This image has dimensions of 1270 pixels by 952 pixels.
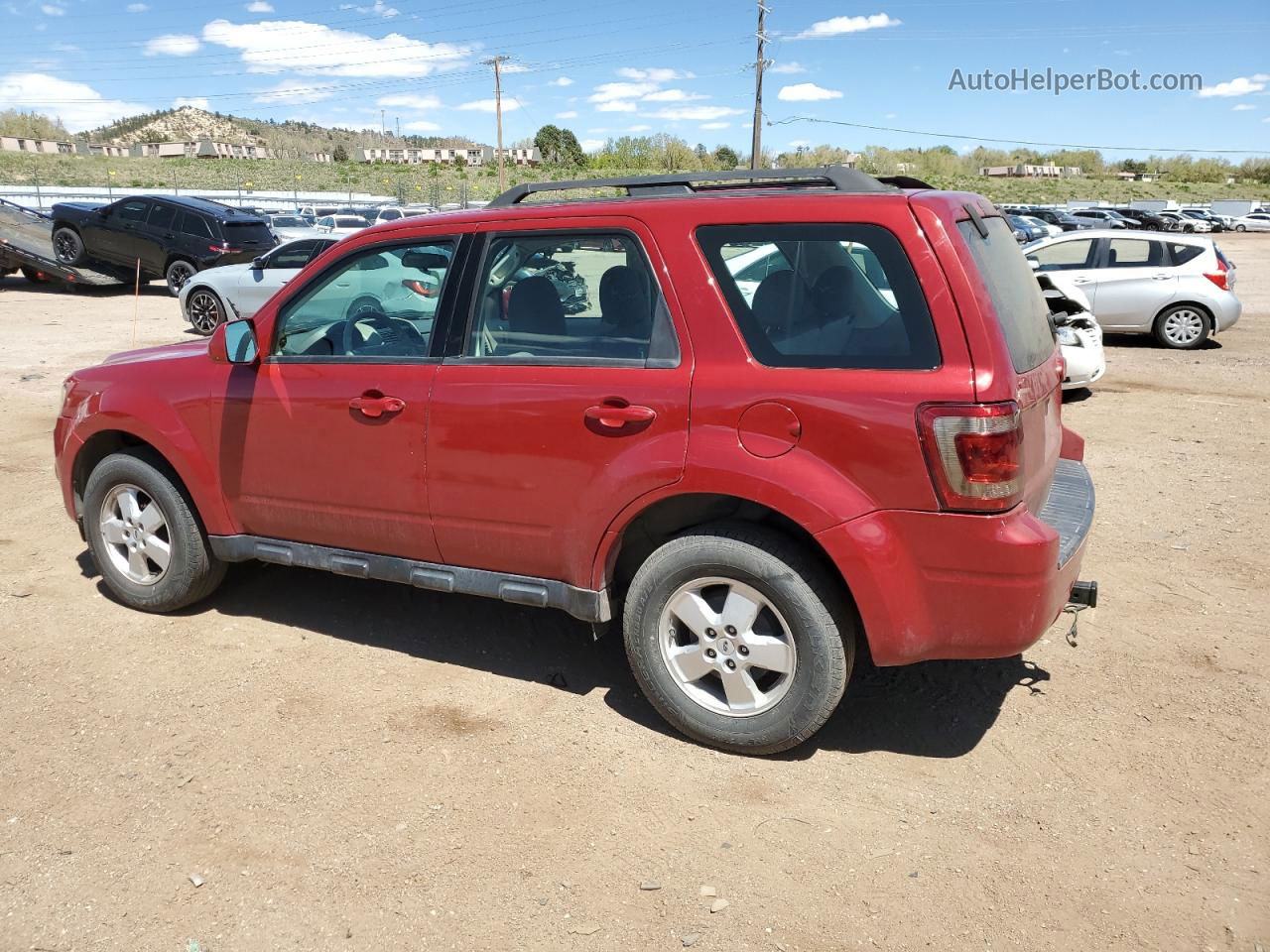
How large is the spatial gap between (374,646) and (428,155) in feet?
448

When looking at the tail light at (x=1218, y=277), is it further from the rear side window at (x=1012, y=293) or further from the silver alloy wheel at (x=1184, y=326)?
the rear side window at (x=1012, y=293)

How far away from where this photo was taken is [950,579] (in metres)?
3.25

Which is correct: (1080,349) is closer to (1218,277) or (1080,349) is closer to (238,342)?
(1218,277)

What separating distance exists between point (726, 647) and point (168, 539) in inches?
112

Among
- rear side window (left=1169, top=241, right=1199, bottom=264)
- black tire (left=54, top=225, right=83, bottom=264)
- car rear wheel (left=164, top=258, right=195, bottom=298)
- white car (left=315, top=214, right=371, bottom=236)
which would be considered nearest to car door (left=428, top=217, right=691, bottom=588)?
rear side window (left=1169, top=241, right=1199, bottom=264)

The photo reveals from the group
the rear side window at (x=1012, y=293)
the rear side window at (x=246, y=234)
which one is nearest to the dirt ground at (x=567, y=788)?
the rear side window at (x=1012, y=293)

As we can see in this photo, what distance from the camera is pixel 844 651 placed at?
344 centimetres

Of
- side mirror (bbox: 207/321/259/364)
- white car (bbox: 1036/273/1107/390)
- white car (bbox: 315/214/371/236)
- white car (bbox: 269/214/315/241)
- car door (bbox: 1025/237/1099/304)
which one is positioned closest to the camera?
side mirror (bbox: 207/321/259/364)

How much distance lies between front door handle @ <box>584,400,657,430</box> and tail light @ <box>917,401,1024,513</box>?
3.00 ft

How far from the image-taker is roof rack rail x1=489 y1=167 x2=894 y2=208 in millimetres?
3562

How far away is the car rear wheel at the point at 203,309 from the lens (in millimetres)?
14375

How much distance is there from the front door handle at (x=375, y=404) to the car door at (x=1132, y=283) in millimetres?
12486

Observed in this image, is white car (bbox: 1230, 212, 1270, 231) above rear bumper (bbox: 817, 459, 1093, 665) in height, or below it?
above

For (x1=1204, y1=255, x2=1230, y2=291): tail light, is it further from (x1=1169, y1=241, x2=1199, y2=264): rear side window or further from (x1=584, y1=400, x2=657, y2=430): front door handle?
(x1=584, y1=400, x2=657, y2=430): front door handle
